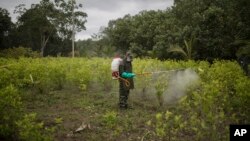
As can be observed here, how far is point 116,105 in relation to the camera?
33.0 feet

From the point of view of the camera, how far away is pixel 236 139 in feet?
18.7

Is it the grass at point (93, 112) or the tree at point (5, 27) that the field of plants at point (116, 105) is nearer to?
the grass at point (93, 112)

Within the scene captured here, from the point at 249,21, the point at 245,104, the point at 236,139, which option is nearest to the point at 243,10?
the point at 249,21

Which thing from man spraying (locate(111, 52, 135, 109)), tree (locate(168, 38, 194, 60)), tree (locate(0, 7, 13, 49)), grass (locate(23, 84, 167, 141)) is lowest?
grass (locate(23, 84, 167, 141))

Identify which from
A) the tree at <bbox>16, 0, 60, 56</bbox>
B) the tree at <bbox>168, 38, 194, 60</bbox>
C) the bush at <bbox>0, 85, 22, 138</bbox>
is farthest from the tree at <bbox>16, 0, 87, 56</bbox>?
the bush at <bbox>0, 85, 22, 138</bbox>

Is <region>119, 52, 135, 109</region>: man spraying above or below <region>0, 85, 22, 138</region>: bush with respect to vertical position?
above

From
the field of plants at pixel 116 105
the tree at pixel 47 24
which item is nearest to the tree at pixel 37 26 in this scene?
the tree at pixel 47 24

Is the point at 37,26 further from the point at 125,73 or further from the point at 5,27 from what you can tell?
the point at 125,73

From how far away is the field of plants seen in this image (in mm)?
6300

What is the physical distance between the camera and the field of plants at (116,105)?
6300mm

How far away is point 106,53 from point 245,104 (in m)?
28.2

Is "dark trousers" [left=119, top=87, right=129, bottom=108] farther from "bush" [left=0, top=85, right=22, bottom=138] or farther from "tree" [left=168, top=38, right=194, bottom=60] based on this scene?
"tree" [left=168, top=38, right=194, bottom=60]

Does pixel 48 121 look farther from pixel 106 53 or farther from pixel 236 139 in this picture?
pixel 106 53

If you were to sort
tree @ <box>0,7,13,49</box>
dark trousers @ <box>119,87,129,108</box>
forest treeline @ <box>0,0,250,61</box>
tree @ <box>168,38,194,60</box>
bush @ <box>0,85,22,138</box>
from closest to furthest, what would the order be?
1. bush @ <box>0,85,22,138</box>
2. dark trousers @ <box>119,87,129,108</box>
3. forest treeline @ <box>0,0,250,61</box>
4. tree @ <box>168,38,194,60</box>
5. tree @ <box>0,7,13,49</box>
